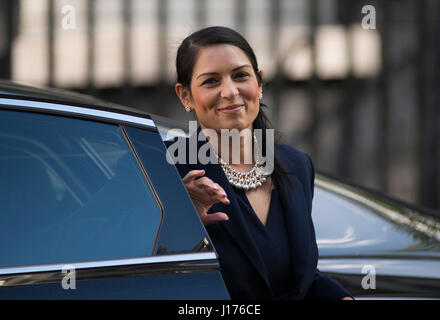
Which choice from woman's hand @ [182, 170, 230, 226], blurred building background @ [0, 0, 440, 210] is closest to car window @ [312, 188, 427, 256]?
woman's hand @ [182, 170, 230, 226]

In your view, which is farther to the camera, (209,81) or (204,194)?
(209,81)

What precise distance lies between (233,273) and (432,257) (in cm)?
85

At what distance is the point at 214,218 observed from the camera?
1.62 m

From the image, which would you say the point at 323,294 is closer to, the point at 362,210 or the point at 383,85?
the point at 362,210

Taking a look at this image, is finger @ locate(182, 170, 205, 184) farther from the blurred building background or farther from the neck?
the blurred building background

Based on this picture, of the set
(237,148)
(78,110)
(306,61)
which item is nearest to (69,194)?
(78,110)

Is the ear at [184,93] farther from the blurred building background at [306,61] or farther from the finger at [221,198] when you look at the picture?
the blurred building background at [306,61]

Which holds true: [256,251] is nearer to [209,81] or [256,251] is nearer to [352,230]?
[209,81]

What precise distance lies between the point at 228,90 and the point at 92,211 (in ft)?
1.46

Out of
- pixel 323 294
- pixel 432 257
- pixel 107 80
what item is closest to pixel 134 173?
pixel 323 294

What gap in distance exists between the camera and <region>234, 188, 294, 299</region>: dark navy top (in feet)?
5.48

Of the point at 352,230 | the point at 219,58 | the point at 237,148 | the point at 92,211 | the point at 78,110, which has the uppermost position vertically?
the point at 219,58

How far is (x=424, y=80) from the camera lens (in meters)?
5.60

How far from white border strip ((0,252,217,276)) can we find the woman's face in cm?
35
